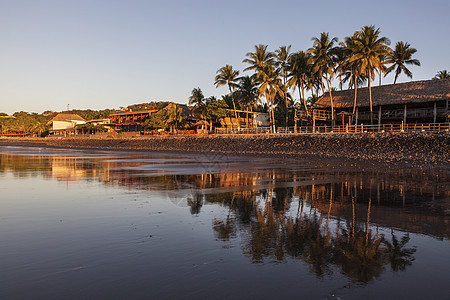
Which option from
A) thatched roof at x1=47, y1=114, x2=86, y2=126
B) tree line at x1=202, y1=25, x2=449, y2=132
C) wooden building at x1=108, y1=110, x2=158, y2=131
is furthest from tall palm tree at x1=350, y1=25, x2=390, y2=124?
thatched roof at x1=47, y1=114, x2=86, y2=126

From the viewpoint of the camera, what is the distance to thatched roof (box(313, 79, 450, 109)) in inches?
1511

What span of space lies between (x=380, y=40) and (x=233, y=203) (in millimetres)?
38782

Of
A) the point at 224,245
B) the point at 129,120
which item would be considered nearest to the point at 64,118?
the point at 129,120

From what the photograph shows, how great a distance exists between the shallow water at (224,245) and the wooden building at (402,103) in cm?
3197

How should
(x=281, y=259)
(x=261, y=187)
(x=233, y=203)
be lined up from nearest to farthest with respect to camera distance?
(x=281, y=259), (x=233, y=203), (x=261, y=187)

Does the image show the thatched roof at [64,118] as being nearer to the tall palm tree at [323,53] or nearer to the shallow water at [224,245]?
the tall palm tree at [323,53]

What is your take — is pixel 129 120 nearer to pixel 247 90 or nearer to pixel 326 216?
pixel 247 90

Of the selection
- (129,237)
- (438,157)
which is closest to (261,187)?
(129,237)

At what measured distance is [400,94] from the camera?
41.4m

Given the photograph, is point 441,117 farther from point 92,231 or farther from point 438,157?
point 92,231

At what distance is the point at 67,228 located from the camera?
7414mm

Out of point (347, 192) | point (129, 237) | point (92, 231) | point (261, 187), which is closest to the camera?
point (129, 237)

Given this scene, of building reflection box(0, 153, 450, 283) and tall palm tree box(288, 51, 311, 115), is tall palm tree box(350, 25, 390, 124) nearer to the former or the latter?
tall palm tree box(288, 51, 311, 115)

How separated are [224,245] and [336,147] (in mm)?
29236
